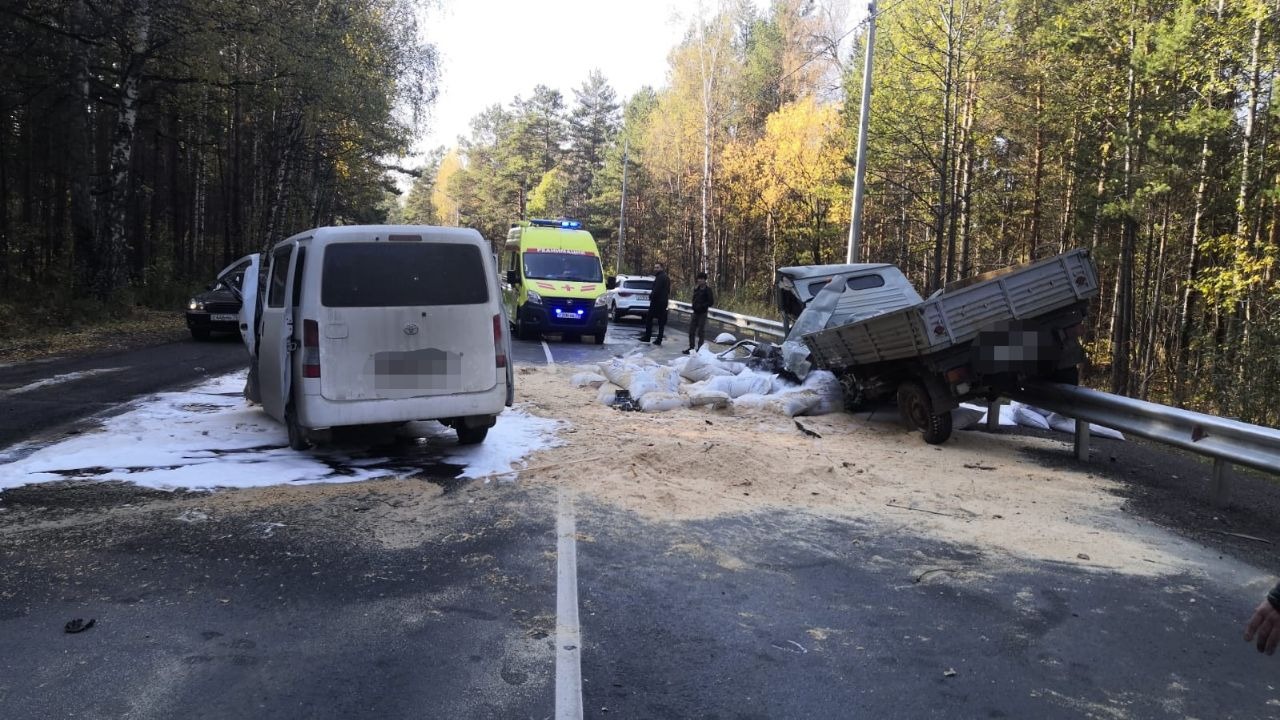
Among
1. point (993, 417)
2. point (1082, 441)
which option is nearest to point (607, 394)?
point (993, 417)

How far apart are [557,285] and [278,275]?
1231 cm

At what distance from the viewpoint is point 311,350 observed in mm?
6660

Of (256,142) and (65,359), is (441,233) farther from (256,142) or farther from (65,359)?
(256,142)

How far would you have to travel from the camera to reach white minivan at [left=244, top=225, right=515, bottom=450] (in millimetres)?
6688

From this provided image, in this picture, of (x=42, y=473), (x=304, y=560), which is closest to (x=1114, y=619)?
(x=304, y=560)

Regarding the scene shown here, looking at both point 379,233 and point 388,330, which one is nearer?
point 388,330

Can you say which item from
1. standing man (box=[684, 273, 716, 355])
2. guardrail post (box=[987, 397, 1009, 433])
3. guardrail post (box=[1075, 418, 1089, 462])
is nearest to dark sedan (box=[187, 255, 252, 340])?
standing man (box=[684, 273, 716, 355])

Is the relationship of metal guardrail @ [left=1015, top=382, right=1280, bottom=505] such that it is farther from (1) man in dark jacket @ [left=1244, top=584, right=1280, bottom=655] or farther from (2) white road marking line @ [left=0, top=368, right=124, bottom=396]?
(2) white road marking line @ [left=0, top=368, right=124, bottom=396]

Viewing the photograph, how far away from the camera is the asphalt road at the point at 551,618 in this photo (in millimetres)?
3174

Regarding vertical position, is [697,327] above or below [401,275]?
below

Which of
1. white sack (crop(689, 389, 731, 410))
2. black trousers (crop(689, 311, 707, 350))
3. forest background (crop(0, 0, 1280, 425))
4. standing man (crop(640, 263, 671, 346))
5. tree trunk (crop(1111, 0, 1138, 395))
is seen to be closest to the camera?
white sack (crop(689, 389, 731, 410))

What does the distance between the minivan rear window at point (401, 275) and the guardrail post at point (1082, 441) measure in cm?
578

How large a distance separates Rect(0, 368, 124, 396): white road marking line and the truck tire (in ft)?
34.4

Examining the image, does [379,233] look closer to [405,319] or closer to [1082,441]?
[405,319]
